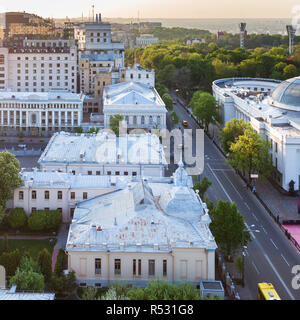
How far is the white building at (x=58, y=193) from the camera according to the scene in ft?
106

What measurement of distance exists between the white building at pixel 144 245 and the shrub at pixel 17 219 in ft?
16.8

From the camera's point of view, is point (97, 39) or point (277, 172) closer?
point (277, 172)

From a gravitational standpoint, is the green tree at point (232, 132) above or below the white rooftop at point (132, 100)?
below

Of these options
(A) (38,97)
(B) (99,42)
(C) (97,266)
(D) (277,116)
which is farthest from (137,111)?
(B) (99,42)

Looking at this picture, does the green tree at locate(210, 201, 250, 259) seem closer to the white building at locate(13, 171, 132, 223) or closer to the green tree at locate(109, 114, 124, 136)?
the white building at locate(13, 171, 132, 223)

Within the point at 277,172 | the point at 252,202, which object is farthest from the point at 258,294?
the point at 277,172

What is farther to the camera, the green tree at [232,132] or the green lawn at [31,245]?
the green tree at [232,132]

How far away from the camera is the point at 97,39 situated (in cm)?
9438

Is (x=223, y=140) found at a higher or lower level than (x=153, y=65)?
lower

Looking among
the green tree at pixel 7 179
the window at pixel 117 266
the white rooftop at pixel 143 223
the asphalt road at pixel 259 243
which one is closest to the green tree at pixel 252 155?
the asphalt road at pixel 259 243

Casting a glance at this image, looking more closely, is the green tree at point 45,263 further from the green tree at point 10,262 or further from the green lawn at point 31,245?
the green lawn at point 31,245

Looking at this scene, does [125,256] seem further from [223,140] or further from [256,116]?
[256,116]

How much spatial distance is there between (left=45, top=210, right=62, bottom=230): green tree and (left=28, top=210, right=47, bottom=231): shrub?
23cm

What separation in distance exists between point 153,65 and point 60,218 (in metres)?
87.3
